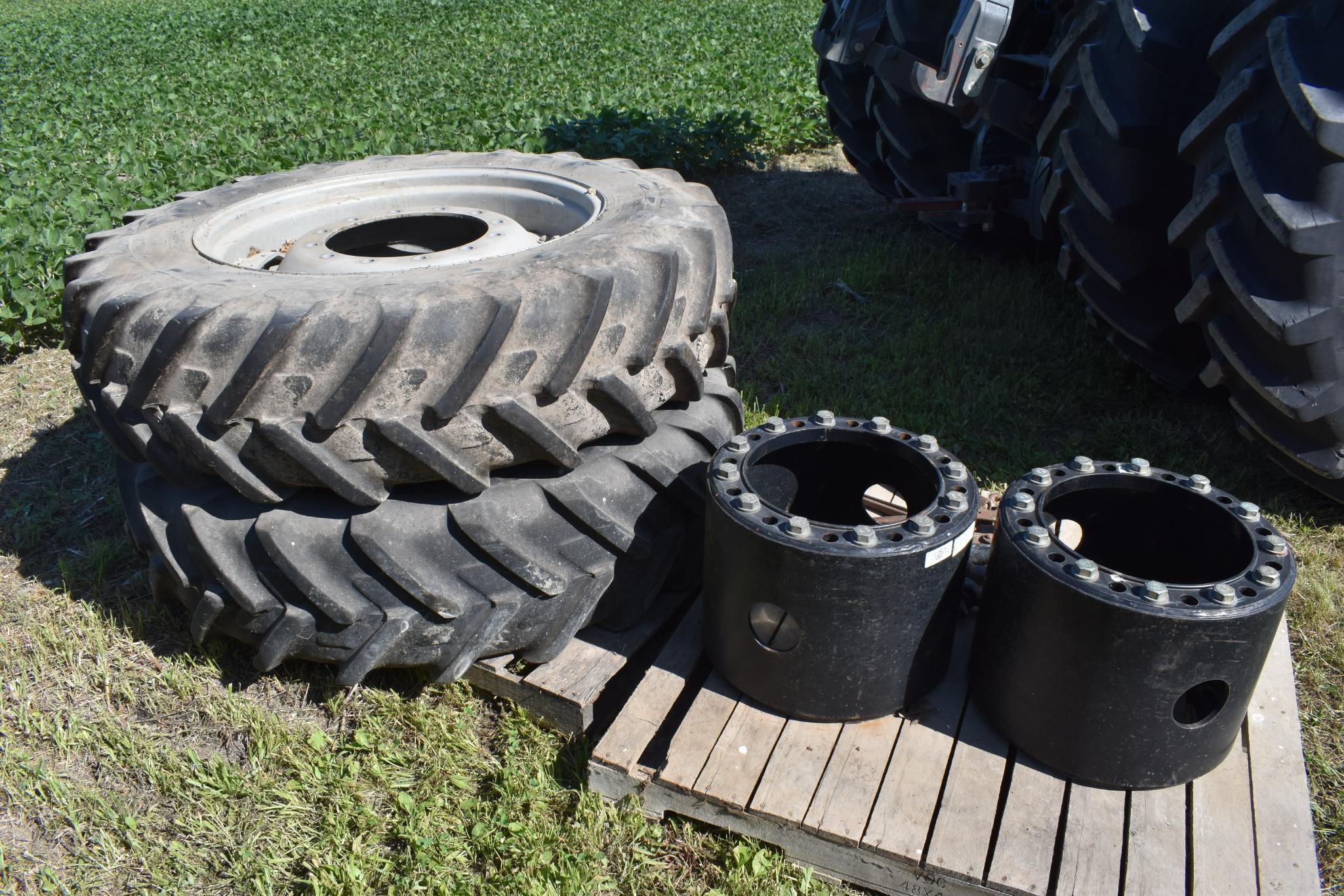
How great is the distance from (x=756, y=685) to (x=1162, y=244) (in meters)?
1.75

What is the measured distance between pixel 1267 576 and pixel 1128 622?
28 centimetres

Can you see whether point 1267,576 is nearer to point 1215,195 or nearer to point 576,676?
point 1215,195

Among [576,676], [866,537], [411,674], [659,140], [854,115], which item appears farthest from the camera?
[659,140]

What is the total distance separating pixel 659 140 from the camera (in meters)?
6.71

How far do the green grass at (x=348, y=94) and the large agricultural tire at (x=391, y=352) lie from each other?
272 centimetres

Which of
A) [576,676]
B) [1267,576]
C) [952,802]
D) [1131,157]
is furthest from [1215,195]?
[576,676]

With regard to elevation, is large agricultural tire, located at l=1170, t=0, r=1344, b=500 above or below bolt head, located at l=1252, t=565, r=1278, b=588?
above

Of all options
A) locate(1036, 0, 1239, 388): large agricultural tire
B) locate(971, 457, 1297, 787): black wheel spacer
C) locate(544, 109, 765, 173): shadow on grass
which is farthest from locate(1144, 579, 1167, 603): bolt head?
locate(544, 109, 765, 173): shadow on grass

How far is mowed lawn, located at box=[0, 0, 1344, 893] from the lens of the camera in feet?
6.68

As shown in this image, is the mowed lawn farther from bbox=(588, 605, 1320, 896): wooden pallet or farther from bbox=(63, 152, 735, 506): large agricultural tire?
bbox=(63, 152, 735, 506): large agricultural tire

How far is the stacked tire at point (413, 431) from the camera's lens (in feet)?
6.52

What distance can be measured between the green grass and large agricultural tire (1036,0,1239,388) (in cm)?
407

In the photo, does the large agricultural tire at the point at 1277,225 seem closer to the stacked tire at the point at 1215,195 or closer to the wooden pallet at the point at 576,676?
the stacked tire at the point at 1215,195

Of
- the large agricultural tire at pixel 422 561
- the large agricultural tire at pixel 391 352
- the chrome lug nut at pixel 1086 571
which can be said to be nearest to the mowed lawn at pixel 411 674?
the large agricultural tire at pixel 422 561
